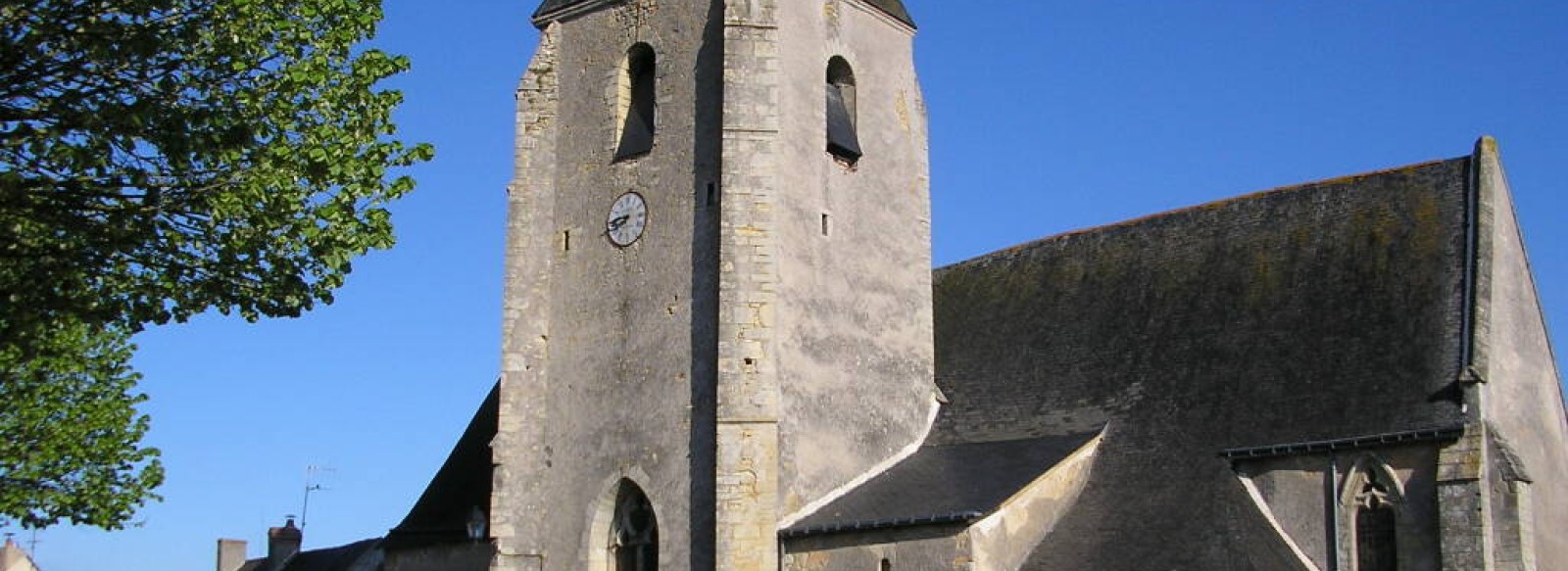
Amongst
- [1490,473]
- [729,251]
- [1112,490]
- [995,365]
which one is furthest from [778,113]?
[1490,473]

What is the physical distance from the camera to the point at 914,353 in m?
25.6

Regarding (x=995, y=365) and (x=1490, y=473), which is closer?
(x=1490, y=473)

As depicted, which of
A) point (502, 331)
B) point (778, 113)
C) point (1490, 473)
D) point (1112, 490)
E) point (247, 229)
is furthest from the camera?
point (502, 331)

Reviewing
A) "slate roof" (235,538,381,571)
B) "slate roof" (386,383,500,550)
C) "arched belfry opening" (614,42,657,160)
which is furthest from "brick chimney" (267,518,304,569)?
"arched belfry opening" (614,42,657,160)

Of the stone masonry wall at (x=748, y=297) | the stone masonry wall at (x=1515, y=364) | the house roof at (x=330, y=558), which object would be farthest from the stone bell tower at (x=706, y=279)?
the house roof at (x=330, y=558)

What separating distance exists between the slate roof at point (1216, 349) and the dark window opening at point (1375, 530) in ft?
2.28

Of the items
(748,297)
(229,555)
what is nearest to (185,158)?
(748,297)

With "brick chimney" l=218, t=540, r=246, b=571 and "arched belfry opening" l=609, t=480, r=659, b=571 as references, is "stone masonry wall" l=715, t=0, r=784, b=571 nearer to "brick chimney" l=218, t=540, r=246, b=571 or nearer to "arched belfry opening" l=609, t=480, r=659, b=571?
"arched belfry opening" l=609, t=480, r=659, b=571

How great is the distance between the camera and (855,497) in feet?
75.8

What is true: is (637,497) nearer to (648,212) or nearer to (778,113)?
(648,212)

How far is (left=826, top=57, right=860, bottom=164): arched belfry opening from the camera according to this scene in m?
24.9

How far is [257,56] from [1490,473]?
13411mm

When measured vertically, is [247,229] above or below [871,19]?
below

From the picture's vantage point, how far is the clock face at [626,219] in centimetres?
2453
